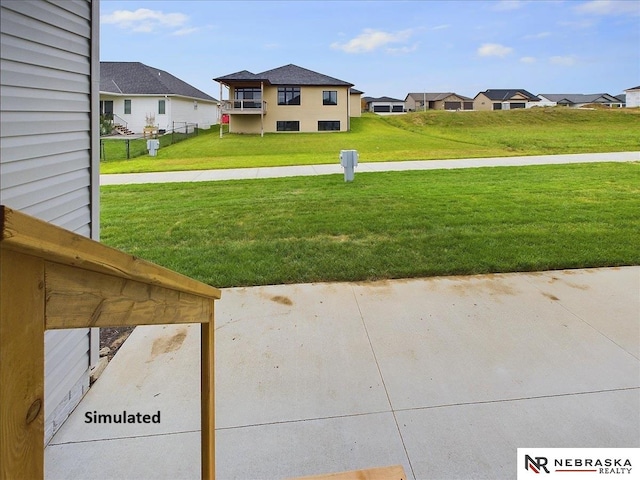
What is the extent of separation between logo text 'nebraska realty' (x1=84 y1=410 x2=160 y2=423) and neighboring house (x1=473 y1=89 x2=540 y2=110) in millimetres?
68813

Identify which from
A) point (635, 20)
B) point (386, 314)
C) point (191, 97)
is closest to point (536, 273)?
point (386, 314)

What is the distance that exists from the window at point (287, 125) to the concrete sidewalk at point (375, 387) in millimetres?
28674

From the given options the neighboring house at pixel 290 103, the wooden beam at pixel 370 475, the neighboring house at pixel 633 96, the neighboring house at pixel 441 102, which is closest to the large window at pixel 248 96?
the neighboring house at pixel 290 103

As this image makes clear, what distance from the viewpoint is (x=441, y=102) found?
69812 mm

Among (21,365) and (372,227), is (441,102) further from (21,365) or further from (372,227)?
(21,365)

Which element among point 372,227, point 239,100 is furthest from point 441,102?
point 372,227

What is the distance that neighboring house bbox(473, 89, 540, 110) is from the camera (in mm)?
63219

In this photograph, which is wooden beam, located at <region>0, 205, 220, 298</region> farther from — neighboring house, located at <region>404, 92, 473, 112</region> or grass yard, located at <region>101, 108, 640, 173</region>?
neighboring house, located at <region>404, 92, 473, 112</region>

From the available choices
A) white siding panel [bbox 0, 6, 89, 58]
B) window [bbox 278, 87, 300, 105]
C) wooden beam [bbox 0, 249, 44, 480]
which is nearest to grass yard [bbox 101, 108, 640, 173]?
window [bbox 278, 87, 300, 105]

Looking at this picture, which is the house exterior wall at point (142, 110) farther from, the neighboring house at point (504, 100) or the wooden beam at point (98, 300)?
the neighboring house at point (504, 100)

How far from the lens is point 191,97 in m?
32.6

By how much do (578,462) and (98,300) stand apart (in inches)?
96.1

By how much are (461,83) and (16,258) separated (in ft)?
278

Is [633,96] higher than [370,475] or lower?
higher
